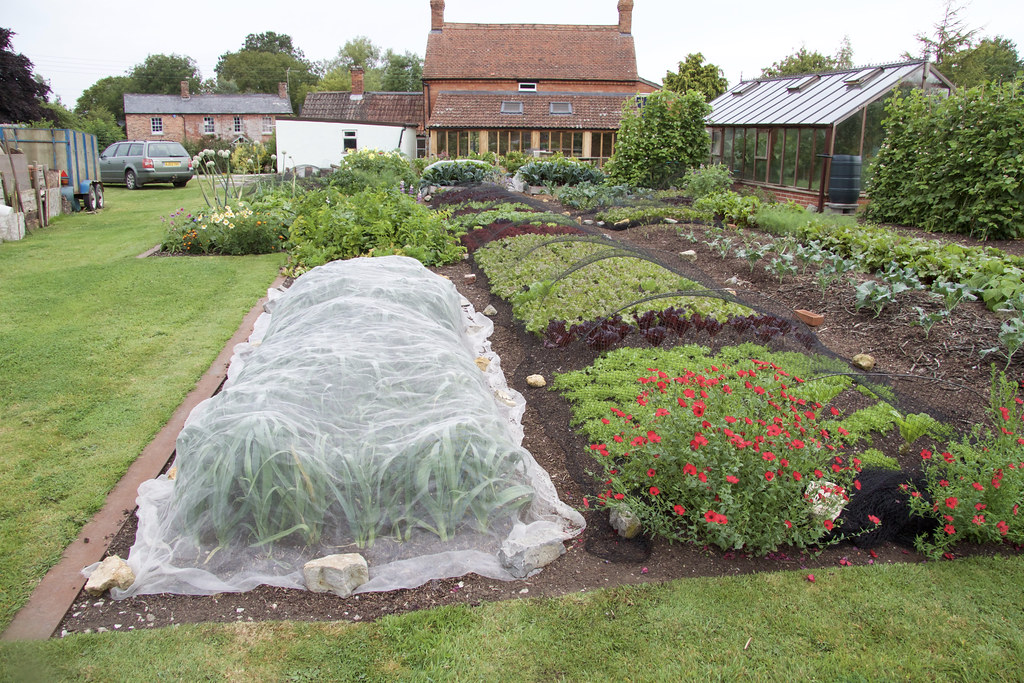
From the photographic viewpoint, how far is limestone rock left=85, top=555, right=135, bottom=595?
8.98 feet

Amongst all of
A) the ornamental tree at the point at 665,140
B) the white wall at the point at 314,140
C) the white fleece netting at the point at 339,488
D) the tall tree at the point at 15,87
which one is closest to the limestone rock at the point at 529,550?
the white fleece netting at the point at 339,488

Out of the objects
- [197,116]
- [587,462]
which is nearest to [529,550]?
[587,462]

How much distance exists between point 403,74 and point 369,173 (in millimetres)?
50354

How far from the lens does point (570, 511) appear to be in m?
3.28

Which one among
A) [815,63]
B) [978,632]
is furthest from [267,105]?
[978,632]

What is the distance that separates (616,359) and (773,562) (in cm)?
222

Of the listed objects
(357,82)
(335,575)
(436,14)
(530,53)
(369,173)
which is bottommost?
(335,575)

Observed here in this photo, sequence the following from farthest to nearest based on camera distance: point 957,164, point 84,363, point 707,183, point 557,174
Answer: point 557,174 < point 707,183 < point 957,164 < point 84,363

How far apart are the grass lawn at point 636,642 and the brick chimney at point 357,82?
3709 cm

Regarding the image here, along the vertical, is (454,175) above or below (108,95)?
below

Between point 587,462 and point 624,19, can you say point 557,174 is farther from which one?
point 624,19

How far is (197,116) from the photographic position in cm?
4384

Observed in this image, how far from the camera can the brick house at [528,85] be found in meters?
27.3

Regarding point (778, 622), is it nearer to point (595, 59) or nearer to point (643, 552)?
point (643, 552)
